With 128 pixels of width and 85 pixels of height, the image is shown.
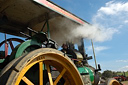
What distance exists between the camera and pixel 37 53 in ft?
5.62

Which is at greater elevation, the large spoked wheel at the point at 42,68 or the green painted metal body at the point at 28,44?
the green painted metal body at the point at 28,44

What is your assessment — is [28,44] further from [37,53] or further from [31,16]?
[31,16]

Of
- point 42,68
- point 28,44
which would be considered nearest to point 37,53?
point 42,68

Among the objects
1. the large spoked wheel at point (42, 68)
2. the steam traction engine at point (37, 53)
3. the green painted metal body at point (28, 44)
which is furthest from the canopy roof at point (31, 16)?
the large spoked wheel at point (42, 68)

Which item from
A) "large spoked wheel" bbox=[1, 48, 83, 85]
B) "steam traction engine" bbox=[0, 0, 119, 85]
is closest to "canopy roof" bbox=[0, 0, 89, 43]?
"steam traction engine" bbox=[0, 0, 119, 85]

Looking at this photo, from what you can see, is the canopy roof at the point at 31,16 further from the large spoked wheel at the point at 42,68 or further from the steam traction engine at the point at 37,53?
the large spoked wheel at the point at 42,68

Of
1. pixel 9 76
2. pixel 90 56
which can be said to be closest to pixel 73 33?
pixel 90 56

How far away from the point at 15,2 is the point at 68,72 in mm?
1843

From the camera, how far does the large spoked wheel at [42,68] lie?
1410 mm

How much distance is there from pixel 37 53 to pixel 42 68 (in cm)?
28

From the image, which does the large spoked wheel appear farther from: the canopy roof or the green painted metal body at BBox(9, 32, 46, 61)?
the canopy roof

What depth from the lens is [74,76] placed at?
7.53ft

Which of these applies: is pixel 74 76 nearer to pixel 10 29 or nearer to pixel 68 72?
pixel 68 72

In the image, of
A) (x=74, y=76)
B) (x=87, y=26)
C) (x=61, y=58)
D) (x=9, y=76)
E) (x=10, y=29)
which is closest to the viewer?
(x=9, y=76)
